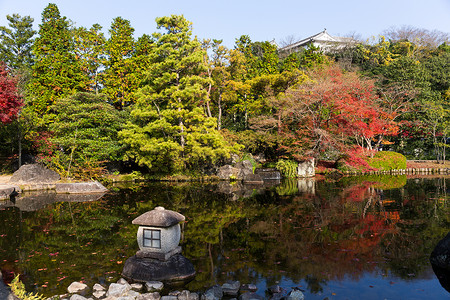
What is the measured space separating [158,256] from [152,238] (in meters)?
0.33

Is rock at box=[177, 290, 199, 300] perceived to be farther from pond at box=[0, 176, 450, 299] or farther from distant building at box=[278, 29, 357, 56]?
distant building at box=[278, 29, 357, 56]

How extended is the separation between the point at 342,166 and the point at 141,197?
44.1 ft

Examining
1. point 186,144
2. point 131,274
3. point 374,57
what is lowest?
point 131,274

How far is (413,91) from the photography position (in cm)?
2138

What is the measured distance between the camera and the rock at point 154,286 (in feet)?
16.4

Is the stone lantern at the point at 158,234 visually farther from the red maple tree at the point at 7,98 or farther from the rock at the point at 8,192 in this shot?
the rock at the point at 8,192

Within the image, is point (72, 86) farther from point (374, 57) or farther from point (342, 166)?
point (374, 57)

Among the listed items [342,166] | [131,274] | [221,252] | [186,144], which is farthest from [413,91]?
[131,274]

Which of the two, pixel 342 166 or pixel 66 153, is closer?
pixel 66 153

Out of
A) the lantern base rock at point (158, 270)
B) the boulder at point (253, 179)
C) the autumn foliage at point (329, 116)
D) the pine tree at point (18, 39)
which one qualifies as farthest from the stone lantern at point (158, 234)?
the pine tree at point (18, 39)

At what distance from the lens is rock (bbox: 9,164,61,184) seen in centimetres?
1466

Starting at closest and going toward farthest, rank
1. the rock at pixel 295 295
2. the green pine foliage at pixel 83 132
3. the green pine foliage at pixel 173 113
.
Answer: the rock at pixel 295 295, the green pine foliage at pixel 83 132, the green pine foliage at pixel 173 113

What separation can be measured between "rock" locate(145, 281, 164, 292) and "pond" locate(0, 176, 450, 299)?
1.71ft

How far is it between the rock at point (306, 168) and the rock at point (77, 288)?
15.9 m
